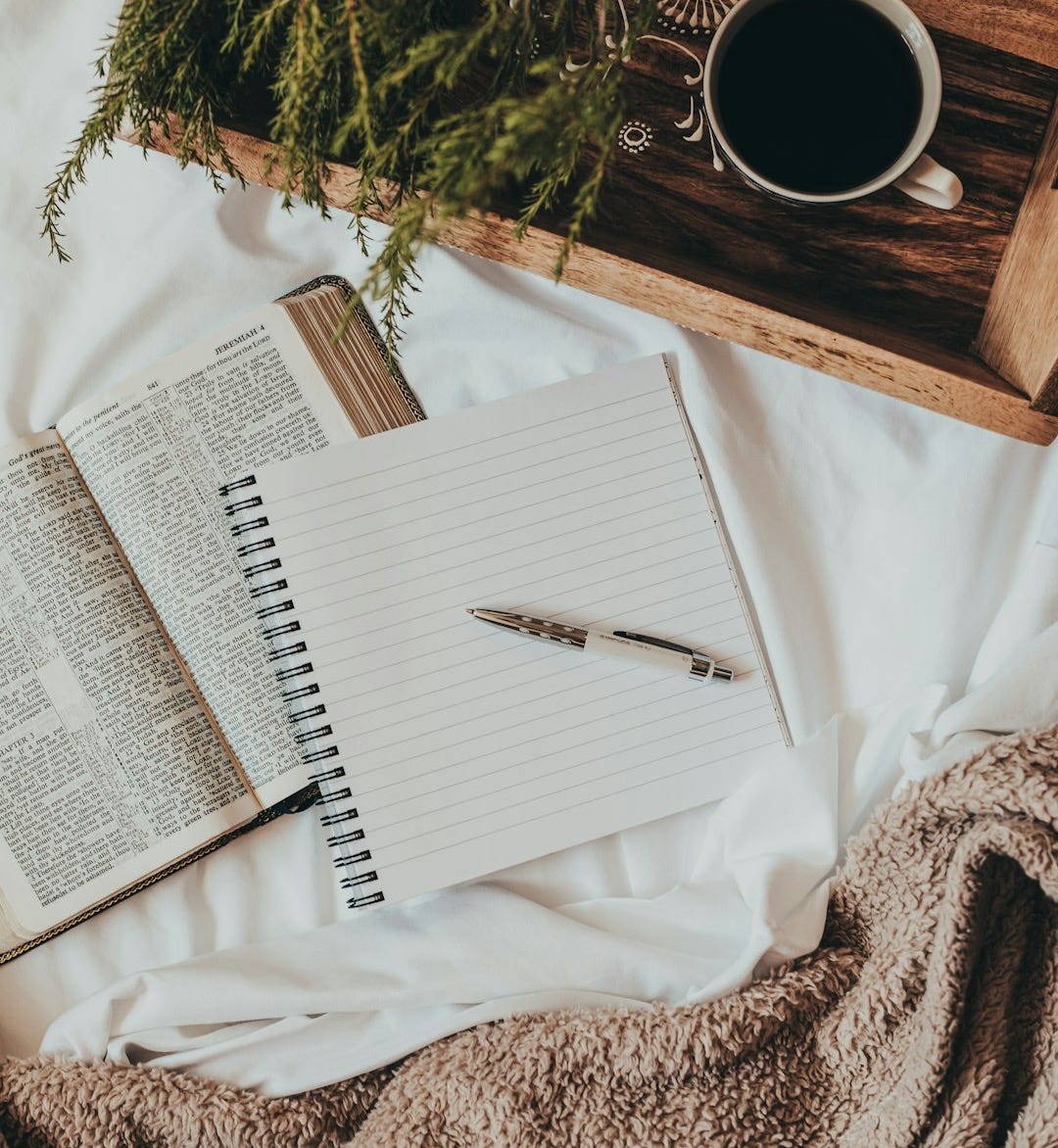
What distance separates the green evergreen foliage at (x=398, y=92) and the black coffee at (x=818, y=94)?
0.07 meters

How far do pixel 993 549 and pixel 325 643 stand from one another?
467 mm

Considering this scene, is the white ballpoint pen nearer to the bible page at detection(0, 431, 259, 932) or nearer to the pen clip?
the pen clip

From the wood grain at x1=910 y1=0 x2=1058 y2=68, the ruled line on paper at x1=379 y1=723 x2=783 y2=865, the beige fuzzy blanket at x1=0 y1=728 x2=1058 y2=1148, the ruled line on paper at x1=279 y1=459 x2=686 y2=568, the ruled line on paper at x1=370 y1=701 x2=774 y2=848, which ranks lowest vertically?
the beige fuzzy blanket at x1=0 y1=728 x2=1058 y2=1148

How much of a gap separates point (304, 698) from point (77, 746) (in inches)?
6.3

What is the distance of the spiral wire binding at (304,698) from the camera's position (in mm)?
677

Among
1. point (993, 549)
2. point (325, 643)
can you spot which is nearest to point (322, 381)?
point (325, 643)

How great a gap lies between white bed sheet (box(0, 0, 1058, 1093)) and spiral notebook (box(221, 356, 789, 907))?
0.09 ft

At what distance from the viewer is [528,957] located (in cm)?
68

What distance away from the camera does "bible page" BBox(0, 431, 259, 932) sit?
0.69 metres

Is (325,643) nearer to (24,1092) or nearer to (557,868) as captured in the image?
(557,868)

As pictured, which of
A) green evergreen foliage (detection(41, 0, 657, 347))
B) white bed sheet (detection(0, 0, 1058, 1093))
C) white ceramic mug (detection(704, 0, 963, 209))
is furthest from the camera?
white bed sheet (detection(0, 0, 1058, 1093))

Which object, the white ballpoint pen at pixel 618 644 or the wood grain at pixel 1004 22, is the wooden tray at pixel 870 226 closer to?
the wood grain at pixel 1004 22

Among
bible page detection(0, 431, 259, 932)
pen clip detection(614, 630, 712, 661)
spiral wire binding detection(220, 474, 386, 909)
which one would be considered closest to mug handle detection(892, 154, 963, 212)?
pen clip detection(614, 630, 712, 661)

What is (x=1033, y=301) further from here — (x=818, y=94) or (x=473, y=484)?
(x=473, y=484)
